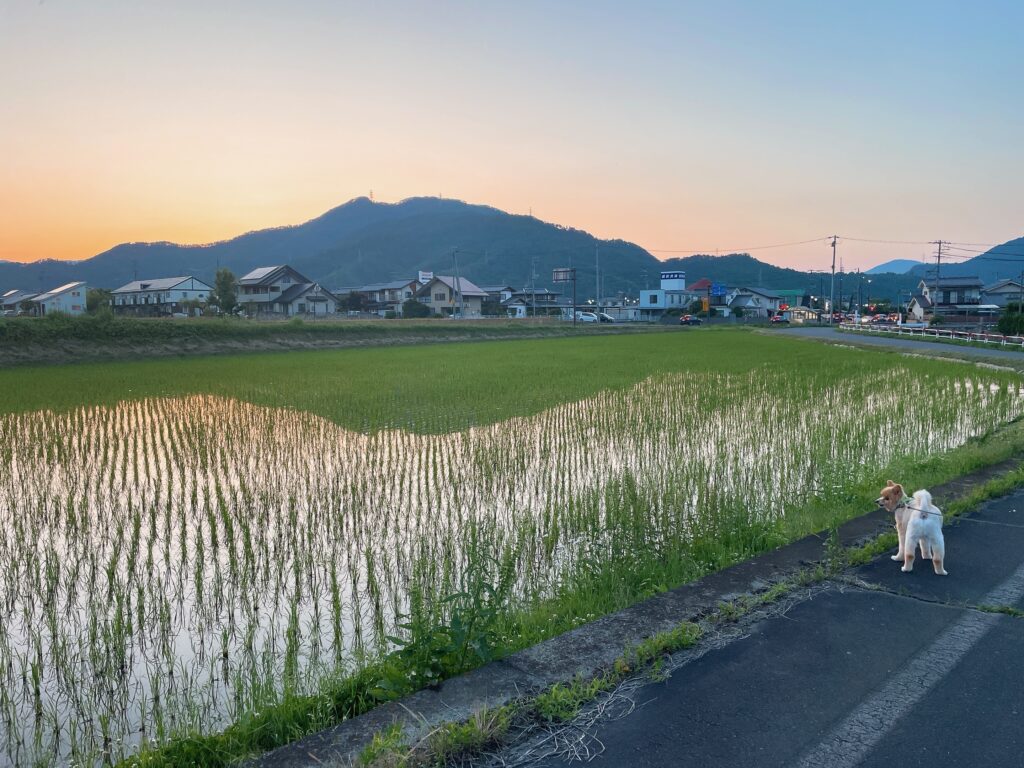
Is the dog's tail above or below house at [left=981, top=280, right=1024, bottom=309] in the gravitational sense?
below

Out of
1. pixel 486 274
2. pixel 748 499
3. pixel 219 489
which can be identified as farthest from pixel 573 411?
pixel 486 274

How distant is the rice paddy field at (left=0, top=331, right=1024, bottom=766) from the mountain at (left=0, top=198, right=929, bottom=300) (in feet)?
323

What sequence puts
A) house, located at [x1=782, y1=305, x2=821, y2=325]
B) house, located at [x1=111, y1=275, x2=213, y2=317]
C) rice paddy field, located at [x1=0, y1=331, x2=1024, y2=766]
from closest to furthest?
rice paddy field, located at [x1=0, y1=331, x2=1024, y2=766], house, located at [x1=111, y1=275, x2=213, y2=317], house, located at [x1=782, y1=305, x2=821, y2=325]

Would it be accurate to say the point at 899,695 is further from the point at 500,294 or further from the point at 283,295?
the point at 500,294

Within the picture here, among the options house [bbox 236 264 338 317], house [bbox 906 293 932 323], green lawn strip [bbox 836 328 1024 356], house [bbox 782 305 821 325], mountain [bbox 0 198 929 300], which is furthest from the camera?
mountain [bbox 0 198 929 300]

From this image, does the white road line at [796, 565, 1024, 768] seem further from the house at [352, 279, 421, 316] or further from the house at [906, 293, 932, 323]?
the house at [352, 279, 421, 316]

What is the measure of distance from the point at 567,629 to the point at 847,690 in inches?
53.0

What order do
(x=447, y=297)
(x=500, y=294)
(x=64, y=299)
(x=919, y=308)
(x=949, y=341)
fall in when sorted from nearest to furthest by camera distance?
(x=949, y=341) → (x=64, y=299) → (x=919, y=308) → (x=447, y=297) → (x=500, y=294)

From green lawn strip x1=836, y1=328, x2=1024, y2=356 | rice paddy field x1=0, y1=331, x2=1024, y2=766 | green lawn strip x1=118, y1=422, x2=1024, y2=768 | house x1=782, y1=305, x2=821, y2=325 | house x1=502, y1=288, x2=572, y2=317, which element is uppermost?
house x1=502, y1=288, x2=572, y2=317

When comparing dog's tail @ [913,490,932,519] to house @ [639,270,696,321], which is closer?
dog's tail @ [913,490,932,519]

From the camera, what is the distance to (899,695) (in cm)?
254

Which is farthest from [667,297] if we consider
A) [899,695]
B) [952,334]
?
[899,695]

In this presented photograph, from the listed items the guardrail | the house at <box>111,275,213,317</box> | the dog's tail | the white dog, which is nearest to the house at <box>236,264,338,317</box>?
the house at <box>111,275,213,317</box>

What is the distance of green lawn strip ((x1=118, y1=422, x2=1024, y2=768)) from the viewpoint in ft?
8.18
